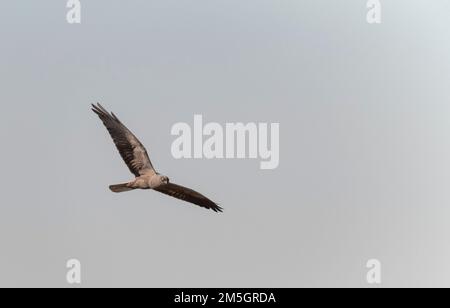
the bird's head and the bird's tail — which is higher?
the bird's head

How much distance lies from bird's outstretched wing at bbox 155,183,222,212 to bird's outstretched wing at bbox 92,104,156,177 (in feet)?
1.79

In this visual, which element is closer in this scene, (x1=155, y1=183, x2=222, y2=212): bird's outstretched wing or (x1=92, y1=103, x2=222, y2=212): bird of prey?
(x1=92, y1=103, x2=222, y2=212): bird of prey

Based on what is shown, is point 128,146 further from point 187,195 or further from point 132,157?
point 187,195

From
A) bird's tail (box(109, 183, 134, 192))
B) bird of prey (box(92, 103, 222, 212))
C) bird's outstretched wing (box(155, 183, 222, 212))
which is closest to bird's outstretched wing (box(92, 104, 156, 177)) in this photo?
bird of prey (box(92, 103, 222, 212))

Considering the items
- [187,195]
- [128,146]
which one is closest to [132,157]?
[128,146]

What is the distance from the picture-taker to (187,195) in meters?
18.2

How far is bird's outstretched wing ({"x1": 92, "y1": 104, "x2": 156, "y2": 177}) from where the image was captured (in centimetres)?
1706

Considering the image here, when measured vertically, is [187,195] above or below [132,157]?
below

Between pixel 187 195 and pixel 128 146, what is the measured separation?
160 cm

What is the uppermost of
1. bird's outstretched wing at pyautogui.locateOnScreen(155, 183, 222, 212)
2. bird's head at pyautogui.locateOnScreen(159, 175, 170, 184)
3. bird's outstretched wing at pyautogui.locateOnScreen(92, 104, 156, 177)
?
bird's outstretched wing at pyautogui.locateOnScreen(92, 104, 156, 177)

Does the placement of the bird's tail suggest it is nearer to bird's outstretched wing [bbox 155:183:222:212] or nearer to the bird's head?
the bird's head

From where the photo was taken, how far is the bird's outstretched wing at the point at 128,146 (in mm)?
17062
